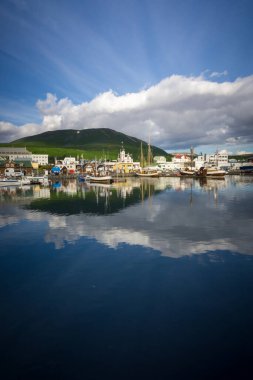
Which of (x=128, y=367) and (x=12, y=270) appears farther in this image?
(x=12, y=270)

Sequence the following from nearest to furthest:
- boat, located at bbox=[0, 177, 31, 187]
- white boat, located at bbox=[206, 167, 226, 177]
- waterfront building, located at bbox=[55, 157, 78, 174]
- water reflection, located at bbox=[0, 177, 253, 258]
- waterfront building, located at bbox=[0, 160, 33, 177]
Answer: water reflection, located at bbox=[0, 177, 253, 258] → boat, located at bbox=[0, 177, 31, 187] → white boat, located at bbox=[206, 167, 226, 177] → waterfront building, located at bbox=[0, 160, 33, 177] → waterfront building, located at bbox=[55, 157, 78, 174]

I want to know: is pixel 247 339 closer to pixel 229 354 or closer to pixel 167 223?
pixel 229 354

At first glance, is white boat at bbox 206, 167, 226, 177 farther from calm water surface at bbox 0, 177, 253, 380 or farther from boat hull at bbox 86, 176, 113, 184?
calm water surface at bbox 0, 177, 253, 380

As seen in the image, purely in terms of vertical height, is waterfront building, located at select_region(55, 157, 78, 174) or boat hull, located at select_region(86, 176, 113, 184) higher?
waterfront building, located at select_region(55, 157, 78, 174)

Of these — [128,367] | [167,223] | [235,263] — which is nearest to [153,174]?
[167,223]

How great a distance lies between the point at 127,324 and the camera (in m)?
8.91

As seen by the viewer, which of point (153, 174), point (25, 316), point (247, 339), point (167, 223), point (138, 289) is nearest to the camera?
point (247, 339)

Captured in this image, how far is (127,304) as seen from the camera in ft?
33.7

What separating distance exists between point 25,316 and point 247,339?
7.77 m

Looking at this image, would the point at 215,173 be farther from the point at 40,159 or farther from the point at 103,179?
the point at 40,159

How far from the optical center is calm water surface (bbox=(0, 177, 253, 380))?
7.15 metres

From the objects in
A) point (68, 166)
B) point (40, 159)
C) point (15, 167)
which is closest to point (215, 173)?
point (68, 166)

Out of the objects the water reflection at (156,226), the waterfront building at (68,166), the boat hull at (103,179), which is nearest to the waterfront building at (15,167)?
the waterfront building at (68,166)

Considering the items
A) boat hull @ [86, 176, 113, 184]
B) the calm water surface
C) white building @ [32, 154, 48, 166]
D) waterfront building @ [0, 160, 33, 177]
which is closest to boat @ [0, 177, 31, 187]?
boat hull @ [86, 176, 113, 184]
